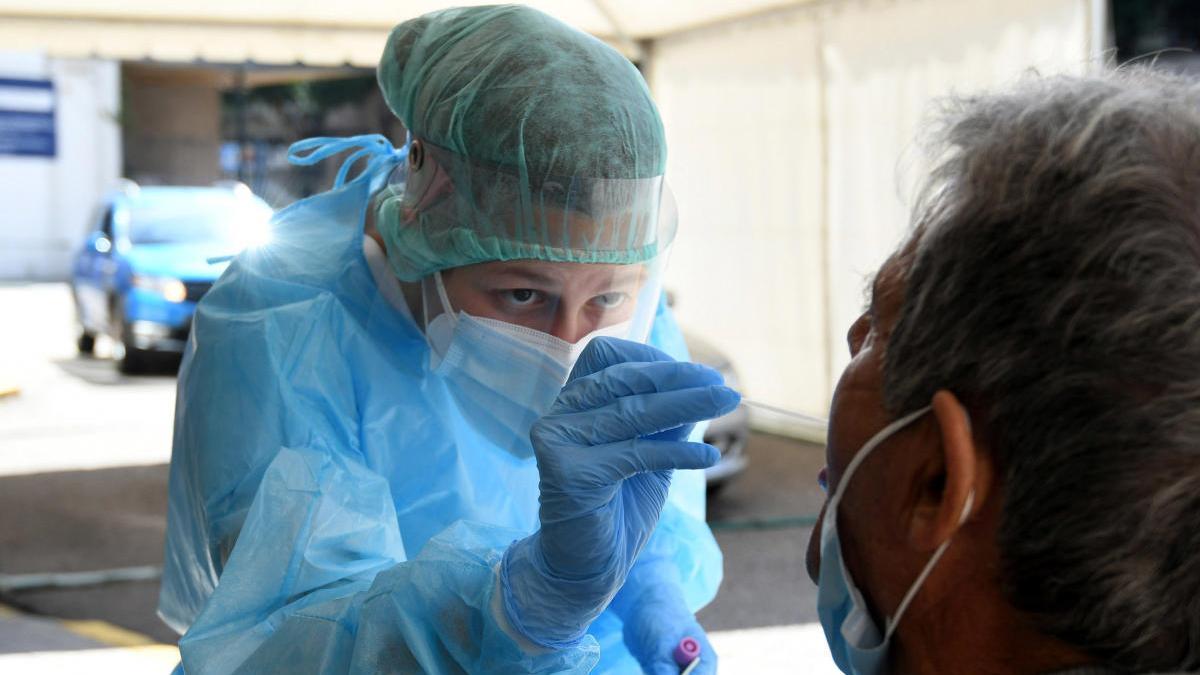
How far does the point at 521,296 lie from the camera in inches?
72.4

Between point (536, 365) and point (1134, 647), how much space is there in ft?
3.35

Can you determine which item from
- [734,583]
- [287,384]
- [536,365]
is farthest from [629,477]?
[734,583]

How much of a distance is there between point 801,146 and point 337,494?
17.9 feet

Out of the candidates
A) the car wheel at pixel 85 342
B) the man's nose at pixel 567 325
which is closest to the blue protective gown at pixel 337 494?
the man's nose at pixel 567 325

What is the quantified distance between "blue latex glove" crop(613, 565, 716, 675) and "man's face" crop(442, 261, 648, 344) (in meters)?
0.47

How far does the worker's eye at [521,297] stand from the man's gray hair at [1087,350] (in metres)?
0.86

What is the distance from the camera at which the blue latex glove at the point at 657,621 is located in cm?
196

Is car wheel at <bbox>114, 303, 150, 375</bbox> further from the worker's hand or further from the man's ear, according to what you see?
the man's ear

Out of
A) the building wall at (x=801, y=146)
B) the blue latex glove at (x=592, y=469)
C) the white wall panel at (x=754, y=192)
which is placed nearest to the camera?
the blue latex glove at (x=592, y=469)

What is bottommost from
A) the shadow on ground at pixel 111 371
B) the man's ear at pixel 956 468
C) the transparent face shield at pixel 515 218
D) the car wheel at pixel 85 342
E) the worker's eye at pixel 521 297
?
the shadow on ground at pixel 111 371

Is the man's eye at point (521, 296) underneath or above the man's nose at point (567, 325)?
above

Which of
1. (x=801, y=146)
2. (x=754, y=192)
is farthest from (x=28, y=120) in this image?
(x=801, y=146)

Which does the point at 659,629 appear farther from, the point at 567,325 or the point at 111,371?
the point at 111,371

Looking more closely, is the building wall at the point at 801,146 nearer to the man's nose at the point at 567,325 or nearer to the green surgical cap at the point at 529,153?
the green surgical cap at the point at 529,153
